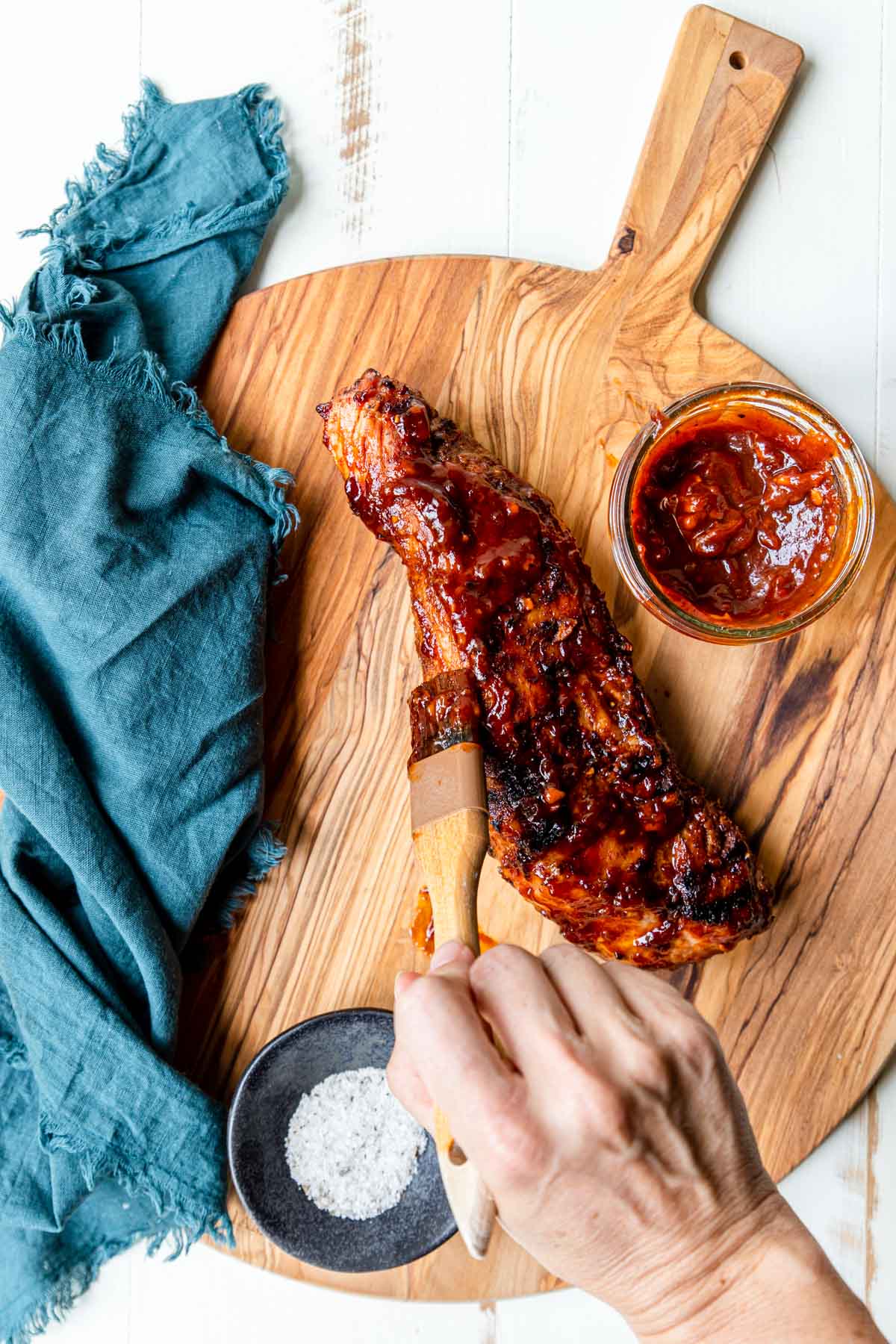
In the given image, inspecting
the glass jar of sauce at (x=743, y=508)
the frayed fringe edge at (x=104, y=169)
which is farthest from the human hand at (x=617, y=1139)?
the frayed fringe edge at (x=104, y=169)

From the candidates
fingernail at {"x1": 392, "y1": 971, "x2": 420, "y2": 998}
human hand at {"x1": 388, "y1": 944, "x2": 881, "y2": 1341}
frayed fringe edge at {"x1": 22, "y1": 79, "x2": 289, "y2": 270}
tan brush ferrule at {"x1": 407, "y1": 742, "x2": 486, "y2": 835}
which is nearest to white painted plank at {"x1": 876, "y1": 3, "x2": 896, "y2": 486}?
tan brush ferrule at {"x1": 407, "y1": 742, "x2": 486, "y2": 835}

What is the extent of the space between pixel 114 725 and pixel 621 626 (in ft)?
2.92

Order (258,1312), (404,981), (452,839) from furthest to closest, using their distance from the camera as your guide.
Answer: (258,1312) → (452,839) → (404,981)

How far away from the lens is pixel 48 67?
7.00 feet

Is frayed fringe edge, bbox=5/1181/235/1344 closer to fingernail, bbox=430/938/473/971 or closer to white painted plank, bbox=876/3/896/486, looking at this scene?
fingernail, bbox=430/938/473/971

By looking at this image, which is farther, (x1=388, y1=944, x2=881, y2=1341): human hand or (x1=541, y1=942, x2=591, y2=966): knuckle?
(x1=541, y1=942, x2=591, y2=966): knuckle

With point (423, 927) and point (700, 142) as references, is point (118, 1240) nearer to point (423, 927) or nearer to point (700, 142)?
point (423, 927)

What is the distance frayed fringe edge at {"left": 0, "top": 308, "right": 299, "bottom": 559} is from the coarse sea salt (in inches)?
35.3

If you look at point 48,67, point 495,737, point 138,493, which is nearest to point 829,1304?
point 495,737

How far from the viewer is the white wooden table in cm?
204

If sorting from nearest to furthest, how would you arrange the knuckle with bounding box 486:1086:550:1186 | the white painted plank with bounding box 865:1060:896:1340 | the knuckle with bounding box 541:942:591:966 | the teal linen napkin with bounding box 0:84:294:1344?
the knuckle with bounding box 486:1086:550:1186 → the knuckle with bounding box 541:942:591:966 → the teal linen napkin with bounding box 0:84:294:1344 → the white painted plank with bounding box 865:1060:896:1340

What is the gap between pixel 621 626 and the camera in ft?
6.44

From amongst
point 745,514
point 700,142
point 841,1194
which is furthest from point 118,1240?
point 700,142

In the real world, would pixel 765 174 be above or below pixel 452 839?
above
